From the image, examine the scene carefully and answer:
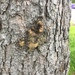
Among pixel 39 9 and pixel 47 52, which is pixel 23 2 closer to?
pixel 39 9

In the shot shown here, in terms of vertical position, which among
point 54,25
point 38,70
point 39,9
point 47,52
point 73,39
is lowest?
point 73,39

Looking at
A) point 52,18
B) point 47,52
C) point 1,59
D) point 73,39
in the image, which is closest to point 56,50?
Answer: point 47,52

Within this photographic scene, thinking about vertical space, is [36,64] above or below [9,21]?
below
